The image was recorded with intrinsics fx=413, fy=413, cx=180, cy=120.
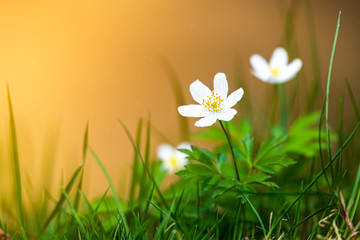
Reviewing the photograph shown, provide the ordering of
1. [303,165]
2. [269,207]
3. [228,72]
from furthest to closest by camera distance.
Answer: [228,72] < [303,165] < [269,207]

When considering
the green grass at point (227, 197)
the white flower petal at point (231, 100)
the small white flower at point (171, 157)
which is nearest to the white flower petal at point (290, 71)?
the green grass at point (227, 197)

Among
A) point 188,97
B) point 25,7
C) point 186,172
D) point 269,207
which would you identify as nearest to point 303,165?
point 269,207

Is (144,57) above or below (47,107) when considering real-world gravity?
above

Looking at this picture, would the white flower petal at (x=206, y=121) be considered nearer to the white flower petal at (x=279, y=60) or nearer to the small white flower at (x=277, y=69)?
the small white flower at (x=277, y=69)

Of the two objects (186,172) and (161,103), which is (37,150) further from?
(186,172)

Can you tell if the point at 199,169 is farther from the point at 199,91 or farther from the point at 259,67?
the point at 259,67
